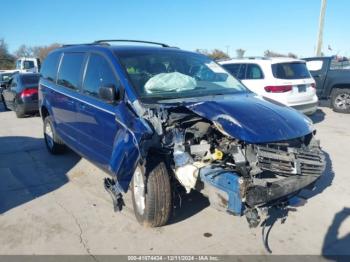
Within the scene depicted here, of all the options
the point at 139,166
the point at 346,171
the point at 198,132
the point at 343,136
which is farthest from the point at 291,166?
the point at 343,136

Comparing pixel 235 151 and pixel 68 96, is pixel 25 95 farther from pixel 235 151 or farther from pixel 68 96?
pixel 235 151

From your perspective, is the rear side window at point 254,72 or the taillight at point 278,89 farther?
the rear side window at point 254,72

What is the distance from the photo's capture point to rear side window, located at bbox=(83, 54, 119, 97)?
4.34 m

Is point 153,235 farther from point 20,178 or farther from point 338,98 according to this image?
point 338,98

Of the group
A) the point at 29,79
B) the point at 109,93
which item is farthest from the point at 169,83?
the point at 29,79

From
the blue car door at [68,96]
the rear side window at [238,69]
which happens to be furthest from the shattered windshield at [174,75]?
the rear side window at [238,69]

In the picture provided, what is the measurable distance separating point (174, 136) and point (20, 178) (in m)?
3.26

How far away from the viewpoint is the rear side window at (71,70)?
5.13 metres

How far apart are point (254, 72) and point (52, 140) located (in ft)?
16.8

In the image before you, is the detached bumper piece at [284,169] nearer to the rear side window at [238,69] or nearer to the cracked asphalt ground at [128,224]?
the cracked asphalt ground at [128,224]

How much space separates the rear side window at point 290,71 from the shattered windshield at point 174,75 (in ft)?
12.8

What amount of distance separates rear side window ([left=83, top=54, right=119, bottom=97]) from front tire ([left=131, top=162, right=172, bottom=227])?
3.75 ft

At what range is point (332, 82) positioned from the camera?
11.7 meters

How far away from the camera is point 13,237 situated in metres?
3.74
